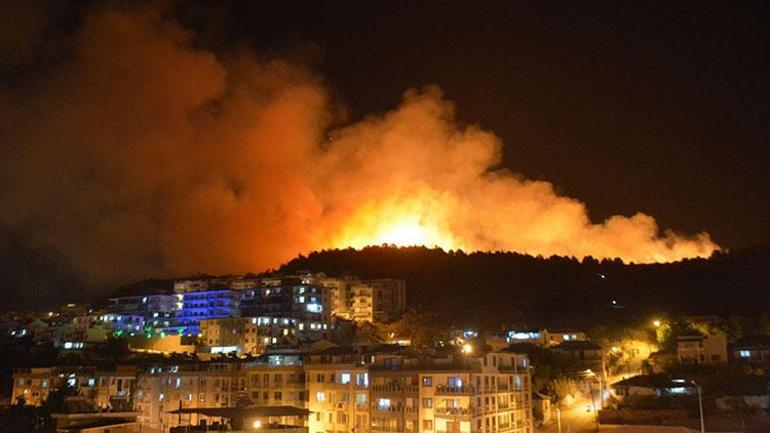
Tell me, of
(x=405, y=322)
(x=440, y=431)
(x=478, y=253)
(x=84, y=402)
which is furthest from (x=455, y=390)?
(x=478, y=253)

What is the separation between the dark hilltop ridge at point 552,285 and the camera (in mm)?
84750

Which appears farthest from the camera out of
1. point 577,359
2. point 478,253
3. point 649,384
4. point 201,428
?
point 478,253

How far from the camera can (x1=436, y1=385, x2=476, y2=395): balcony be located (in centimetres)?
4529

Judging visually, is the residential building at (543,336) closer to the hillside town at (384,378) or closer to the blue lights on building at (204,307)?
the hillside town at (384,378)

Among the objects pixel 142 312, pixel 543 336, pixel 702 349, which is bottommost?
pixel 702 349

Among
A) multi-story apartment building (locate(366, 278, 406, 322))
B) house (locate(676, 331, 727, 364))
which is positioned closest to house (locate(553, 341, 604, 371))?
house (locate(676, 331, 727, 364))

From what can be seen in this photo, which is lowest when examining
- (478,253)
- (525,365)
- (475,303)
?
(525,365)

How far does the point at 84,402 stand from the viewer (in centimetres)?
5584

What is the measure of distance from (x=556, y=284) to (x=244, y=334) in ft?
154

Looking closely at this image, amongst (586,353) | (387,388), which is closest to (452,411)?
(387,388)

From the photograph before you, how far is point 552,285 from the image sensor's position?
106 meters

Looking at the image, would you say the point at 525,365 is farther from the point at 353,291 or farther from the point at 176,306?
the point at 176,306

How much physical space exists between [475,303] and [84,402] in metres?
57.5

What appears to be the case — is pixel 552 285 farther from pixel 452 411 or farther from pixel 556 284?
pixel 452 411
